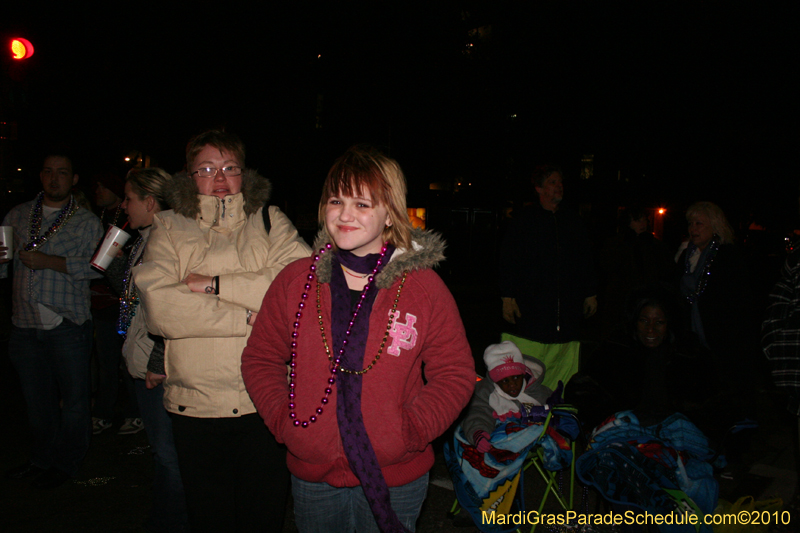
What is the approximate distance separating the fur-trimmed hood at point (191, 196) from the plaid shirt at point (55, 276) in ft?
5.75

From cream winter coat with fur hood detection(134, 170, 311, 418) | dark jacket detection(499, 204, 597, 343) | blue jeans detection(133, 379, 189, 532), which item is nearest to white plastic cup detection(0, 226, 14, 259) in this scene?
blue jeans detection(133, 379, 189, 532)

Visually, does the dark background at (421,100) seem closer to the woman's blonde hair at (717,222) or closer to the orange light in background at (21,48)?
the orange light in background at (21,48)

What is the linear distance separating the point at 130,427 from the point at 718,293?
556 cm

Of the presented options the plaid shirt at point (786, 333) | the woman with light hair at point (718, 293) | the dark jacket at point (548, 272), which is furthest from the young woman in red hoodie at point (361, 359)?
Result: the woman with light hair at point (718, 293)

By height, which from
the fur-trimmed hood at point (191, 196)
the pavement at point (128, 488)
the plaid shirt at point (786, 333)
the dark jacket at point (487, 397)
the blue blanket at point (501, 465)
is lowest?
the pavement at point (128, 488)

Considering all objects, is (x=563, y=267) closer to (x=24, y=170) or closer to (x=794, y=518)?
(x=794, y=518)

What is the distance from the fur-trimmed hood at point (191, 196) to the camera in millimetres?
2385

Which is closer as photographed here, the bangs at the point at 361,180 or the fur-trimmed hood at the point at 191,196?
the bangs at the point at 361,180

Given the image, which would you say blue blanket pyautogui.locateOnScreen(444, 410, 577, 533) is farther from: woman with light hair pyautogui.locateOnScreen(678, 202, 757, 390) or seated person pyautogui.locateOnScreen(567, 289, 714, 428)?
woman with light hair pyautogui.locateOnScreen(678, 202, 757, 390)

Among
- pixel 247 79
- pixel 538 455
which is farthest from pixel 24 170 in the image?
pixel 538 455

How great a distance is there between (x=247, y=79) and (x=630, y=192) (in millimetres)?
19935

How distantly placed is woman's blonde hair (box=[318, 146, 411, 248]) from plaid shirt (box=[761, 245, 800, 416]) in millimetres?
2432

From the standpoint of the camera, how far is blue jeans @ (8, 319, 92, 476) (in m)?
3.75

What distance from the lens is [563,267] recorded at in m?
4.79
